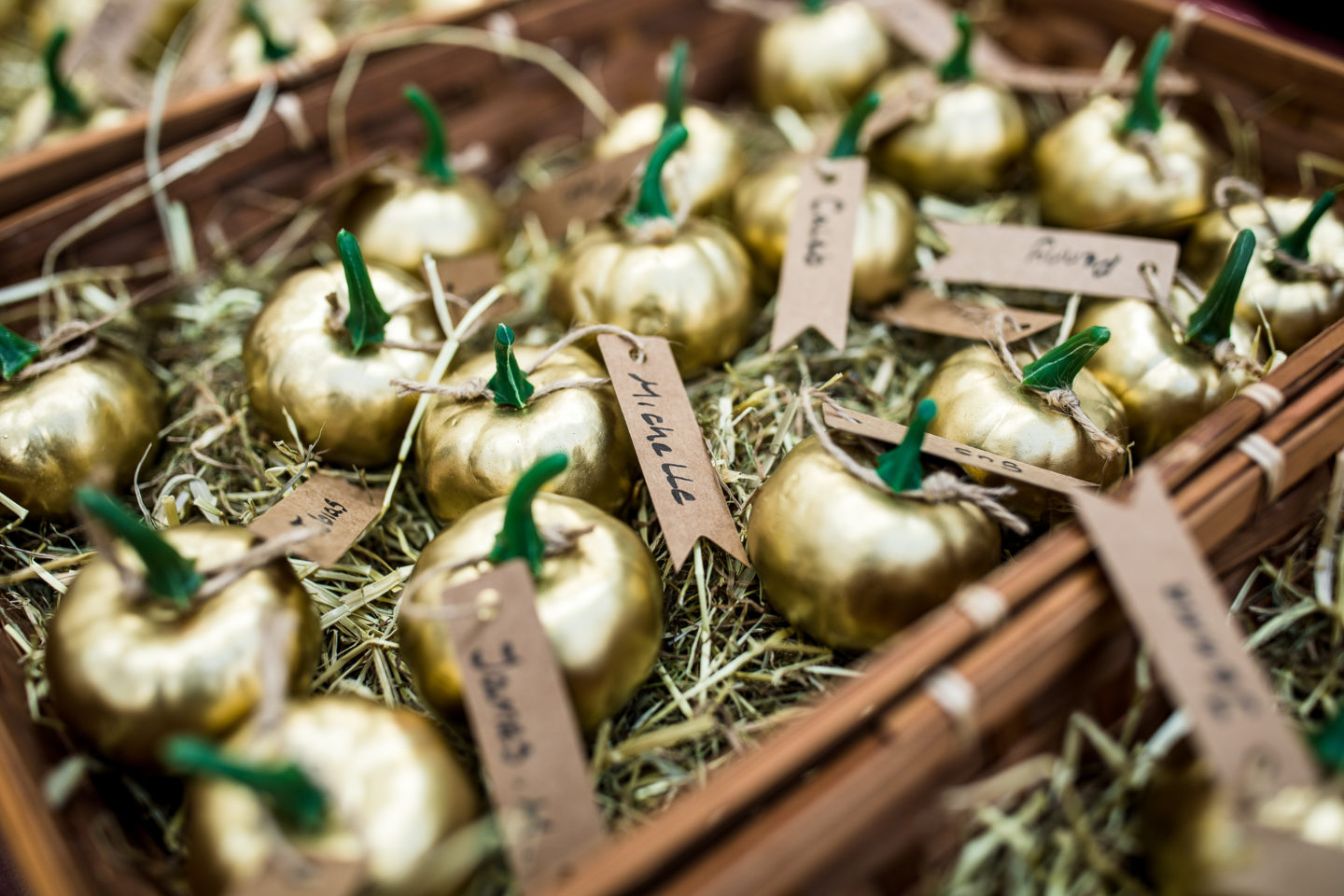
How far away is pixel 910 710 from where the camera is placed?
714mm

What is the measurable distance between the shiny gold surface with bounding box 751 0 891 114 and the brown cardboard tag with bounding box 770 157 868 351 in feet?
1.24

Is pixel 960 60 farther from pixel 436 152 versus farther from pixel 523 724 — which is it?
pixel 523 724

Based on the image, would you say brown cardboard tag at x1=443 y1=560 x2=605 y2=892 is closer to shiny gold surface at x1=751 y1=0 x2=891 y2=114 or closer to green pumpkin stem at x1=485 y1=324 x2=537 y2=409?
green pumpkin stem at x1=485 y1=324 x2=537 y2=409

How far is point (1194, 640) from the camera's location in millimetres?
720

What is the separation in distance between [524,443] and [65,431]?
1.66 ft

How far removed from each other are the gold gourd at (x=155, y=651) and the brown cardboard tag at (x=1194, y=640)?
0.70m

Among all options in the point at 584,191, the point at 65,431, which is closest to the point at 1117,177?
the point at 584,191

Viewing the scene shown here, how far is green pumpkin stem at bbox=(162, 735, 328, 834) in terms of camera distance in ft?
2.06

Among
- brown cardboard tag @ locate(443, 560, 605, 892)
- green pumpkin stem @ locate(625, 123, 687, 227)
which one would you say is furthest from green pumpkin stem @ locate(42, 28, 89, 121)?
brown cardboard tag @ locate(443, 560, 605, 892)

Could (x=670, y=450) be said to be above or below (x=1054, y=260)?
below

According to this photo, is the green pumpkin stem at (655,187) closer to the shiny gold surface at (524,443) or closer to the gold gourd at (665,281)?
the gold gourd at (665,281)

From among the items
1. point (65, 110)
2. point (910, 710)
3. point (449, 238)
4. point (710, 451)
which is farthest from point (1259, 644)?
point (65, 110)

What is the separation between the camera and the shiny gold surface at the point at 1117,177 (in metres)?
1.22

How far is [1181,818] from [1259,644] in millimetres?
313
